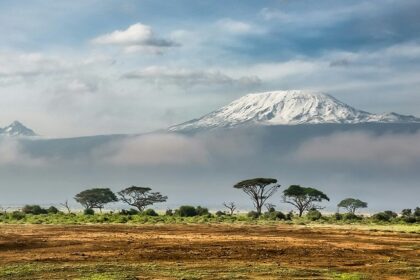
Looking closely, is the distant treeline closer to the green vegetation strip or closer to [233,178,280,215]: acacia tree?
[233,178,280,215]: acacia tree

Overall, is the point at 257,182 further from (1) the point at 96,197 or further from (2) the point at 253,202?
(1) the point at 96,197

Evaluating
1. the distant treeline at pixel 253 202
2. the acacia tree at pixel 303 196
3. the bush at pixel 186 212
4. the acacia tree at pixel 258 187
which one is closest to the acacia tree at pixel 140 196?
the distant treeline at pixel 253 202

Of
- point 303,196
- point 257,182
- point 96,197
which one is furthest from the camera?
point 96,197

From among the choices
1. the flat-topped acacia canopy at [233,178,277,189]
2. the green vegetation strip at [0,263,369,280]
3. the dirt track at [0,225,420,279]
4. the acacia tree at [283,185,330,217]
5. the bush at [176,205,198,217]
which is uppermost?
the flat-topped acacia canopy at [233,178,277,189]

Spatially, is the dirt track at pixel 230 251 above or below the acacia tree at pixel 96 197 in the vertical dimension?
below

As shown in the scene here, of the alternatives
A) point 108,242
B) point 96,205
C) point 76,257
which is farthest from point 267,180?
point 76,257

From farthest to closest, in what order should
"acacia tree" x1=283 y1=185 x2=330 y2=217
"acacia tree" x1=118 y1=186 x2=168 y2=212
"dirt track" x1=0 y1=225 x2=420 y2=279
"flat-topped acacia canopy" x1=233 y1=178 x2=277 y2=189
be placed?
"acacia tree" x1=118 y1=186 x2=168 y2=212
"acacia tree" x1=283 y1=185 x2=330 y2=217
"flat-topped acacia canopy" x1=233 y1=178 x2=277 y2=189
"dirt track" x1=0 y1=225 x2=420 y2=279

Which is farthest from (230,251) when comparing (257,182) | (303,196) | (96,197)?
(96,197)

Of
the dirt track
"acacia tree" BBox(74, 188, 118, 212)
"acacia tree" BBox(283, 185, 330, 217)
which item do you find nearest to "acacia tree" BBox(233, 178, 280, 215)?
"acacia tree" BBox(283, 185, 330, 217)

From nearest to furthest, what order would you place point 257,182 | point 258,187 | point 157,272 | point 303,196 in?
point 157,272, point 257,182, point 258,187, point 303,196

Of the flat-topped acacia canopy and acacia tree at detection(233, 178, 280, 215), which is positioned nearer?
the flat-topped acacia canopy

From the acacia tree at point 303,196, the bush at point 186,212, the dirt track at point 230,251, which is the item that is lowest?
the dirt track at point 230,251

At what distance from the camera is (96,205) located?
470 ft

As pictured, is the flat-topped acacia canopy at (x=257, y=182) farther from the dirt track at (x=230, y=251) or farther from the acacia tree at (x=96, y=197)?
the dirt track at (x=230, y=251)
